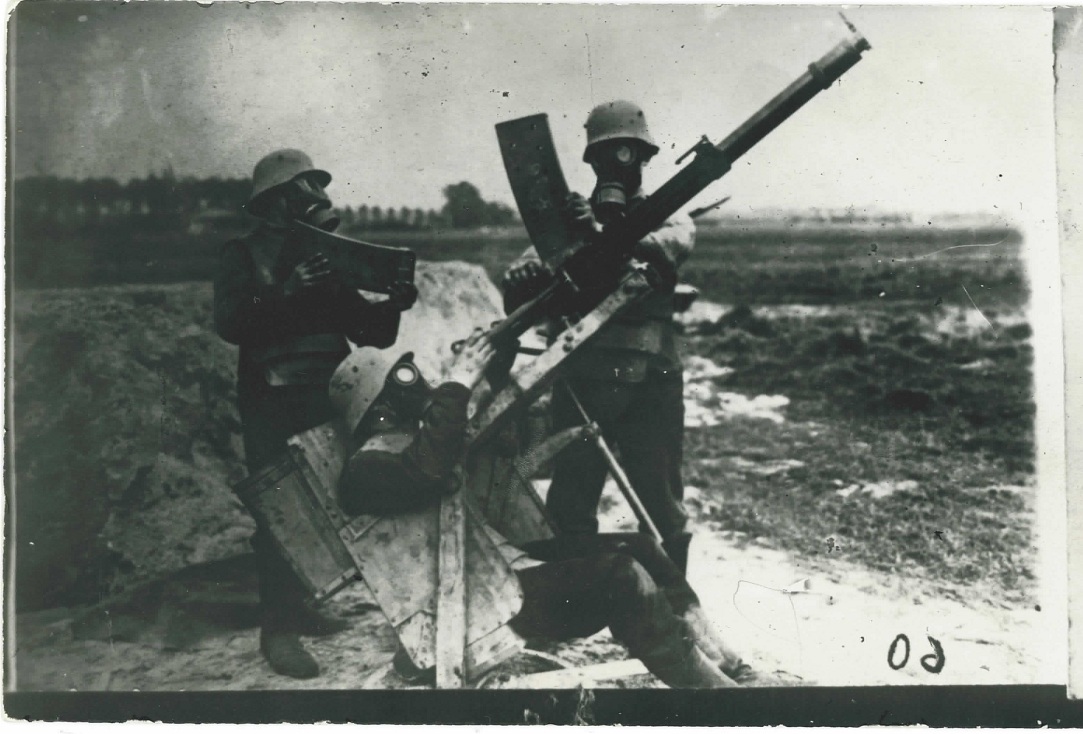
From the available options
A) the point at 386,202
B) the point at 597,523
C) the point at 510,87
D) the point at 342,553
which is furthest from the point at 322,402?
the point at 510,87

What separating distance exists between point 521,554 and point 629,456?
0.60m

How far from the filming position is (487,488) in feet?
13.3

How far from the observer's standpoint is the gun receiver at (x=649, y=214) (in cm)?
405

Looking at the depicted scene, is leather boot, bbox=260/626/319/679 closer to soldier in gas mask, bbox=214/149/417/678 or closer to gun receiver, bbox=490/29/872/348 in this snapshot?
soldier in gas mask, bbox=214/149/417/678

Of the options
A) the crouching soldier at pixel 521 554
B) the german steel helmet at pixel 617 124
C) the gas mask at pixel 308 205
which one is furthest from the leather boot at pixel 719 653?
the gas mask at pixel 308 205

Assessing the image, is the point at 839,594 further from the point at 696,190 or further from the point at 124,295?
the point at 124,295

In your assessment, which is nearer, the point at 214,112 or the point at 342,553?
the point at 342,553

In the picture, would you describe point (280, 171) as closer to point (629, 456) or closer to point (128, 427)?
point (128, 427)

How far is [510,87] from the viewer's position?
4.28 meters

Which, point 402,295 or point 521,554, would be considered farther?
point 402,295

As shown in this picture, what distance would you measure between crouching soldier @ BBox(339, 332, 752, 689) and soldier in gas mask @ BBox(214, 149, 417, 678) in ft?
0.80

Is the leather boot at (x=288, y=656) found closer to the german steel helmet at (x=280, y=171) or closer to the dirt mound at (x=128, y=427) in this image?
the dirt mound at (x=128, y=427)

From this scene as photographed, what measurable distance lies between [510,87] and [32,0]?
82.9 inches

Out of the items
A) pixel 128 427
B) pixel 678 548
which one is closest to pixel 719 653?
pixel 678 548
